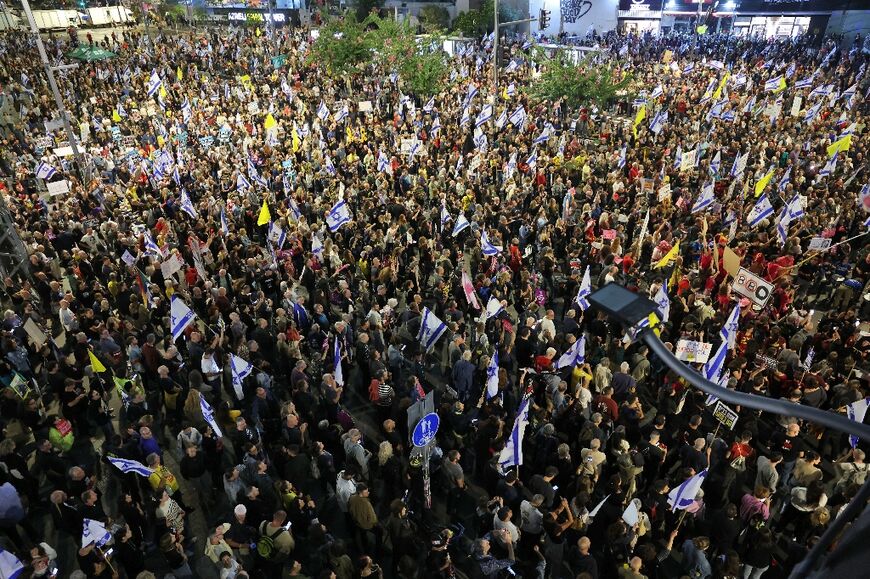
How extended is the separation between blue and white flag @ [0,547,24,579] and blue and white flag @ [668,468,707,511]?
817cm

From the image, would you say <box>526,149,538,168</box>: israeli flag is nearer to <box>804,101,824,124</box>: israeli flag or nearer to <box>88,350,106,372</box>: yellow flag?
<box>804,101,824,124</box>: israeli flag

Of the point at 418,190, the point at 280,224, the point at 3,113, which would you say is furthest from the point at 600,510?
the point at 3,113

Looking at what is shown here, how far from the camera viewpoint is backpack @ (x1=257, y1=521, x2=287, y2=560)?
25.3 feet

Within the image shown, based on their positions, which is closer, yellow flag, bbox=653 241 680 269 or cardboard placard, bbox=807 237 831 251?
yellow flag, bbox=653 241 680 269

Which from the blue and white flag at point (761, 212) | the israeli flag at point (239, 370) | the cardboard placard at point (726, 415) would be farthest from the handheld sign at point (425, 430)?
the blue and white flag at point (761, 212)

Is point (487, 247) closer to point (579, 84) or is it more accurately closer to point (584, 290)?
point (584, 290)

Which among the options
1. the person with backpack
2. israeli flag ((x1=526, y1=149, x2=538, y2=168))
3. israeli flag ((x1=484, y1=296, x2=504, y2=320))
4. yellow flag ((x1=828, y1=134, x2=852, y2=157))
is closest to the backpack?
the person with backpack

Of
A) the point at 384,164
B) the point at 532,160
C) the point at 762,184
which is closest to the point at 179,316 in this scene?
the point at 384,164

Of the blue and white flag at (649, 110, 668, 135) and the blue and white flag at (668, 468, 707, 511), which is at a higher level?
the blue and white flag at (649, 110, 668, 135)

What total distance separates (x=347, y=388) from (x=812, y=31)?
5715cm

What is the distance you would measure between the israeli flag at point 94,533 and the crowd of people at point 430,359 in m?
0.05

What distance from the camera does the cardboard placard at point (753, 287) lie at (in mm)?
11094

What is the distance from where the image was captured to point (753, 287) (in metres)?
11.4

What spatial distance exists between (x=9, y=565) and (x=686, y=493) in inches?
329
